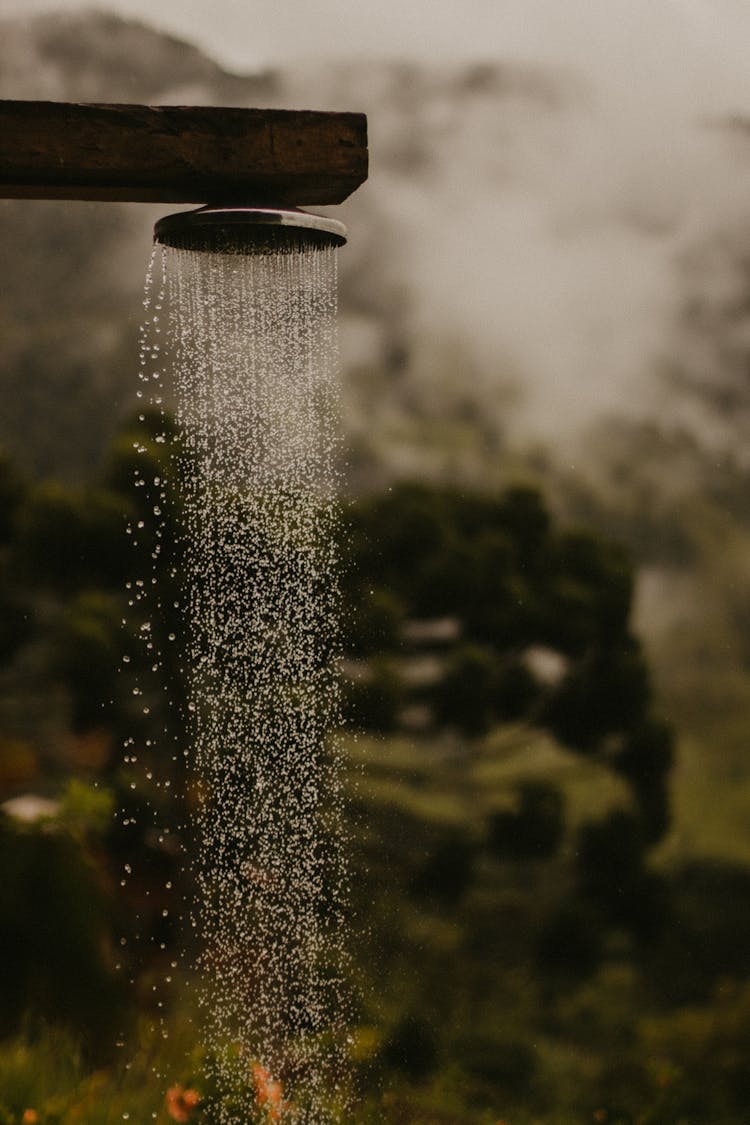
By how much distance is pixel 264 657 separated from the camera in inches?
114

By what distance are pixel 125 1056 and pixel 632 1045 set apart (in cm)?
127

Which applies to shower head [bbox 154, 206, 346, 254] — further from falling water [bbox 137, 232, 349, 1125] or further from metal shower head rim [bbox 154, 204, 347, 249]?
falling water [bbox 137, 232, 349, 1125]

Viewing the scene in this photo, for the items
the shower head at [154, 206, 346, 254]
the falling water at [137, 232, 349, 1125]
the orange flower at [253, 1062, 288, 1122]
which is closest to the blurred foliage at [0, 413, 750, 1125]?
the falling water at [137, 232, 349, 1125]

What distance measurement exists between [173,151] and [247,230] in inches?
5.3

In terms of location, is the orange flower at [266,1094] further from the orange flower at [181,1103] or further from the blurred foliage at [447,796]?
the blurred foliage at [447,796]

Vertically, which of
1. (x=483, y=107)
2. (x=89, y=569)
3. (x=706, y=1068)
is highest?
→ (x=483, y=107)

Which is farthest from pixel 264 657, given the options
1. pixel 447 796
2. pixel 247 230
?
pixel 247 230

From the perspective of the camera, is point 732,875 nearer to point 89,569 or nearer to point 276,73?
point 89,569

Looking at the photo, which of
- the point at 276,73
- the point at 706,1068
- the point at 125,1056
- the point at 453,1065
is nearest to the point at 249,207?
the point at 276,73

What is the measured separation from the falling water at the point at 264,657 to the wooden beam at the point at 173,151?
1.31 m

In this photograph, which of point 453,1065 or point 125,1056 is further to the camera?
point 453,1065

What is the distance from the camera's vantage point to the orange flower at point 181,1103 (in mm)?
2348

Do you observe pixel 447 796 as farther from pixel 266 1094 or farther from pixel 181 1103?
pixel 181 1103

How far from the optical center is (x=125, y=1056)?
2.64m
